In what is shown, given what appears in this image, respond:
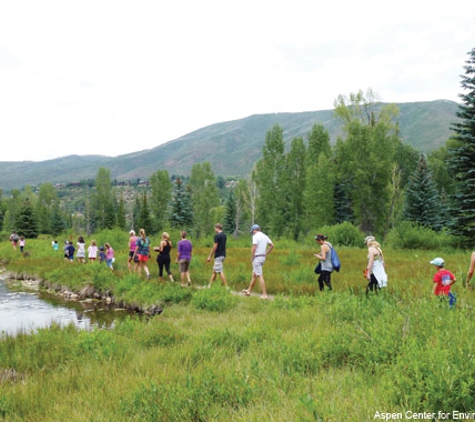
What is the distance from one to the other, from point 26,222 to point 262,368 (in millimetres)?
69206

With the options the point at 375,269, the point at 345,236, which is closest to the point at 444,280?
the point at 375,269

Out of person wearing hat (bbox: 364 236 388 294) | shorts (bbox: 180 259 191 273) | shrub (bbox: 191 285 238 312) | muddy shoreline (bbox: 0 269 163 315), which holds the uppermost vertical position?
person wearing hat (bbox: 364 236 388 294)

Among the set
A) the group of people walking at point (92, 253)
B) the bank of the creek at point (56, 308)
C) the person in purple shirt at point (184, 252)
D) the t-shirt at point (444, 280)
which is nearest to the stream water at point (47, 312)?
the bank of the creek at point (56, 308)

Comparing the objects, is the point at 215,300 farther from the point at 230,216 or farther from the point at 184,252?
the point at 230,216

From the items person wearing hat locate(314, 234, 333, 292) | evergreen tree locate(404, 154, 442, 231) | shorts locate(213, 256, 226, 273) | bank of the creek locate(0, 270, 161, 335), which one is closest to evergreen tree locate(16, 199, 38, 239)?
bank of the creek locate(0, 270, 161, 335)

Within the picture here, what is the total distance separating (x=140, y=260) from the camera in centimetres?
1608

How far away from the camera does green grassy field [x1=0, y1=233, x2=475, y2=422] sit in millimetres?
3309

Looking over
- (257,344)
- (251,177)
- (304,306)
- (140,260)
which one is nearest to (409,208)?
(251,177)

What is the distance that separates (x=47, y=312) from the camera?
13.3 metres

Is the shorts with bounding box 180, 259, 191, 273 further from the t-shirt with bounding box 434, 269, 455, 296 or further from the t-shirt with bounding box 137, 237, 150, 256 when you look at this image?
the t-shirt with bounding box 434, 269, 455, 296

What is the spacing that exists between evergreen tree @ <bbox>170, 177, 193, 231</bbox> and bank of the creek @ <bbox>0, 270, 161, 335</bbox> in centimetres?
3991

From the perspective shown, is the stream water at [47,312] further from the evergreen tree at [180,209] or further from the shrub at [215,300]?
the evergreen tree at [180,209]

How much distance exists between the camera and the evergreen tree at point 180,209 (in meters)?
59.6

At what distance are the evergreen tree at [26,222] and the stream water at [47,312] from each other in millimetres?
52598
